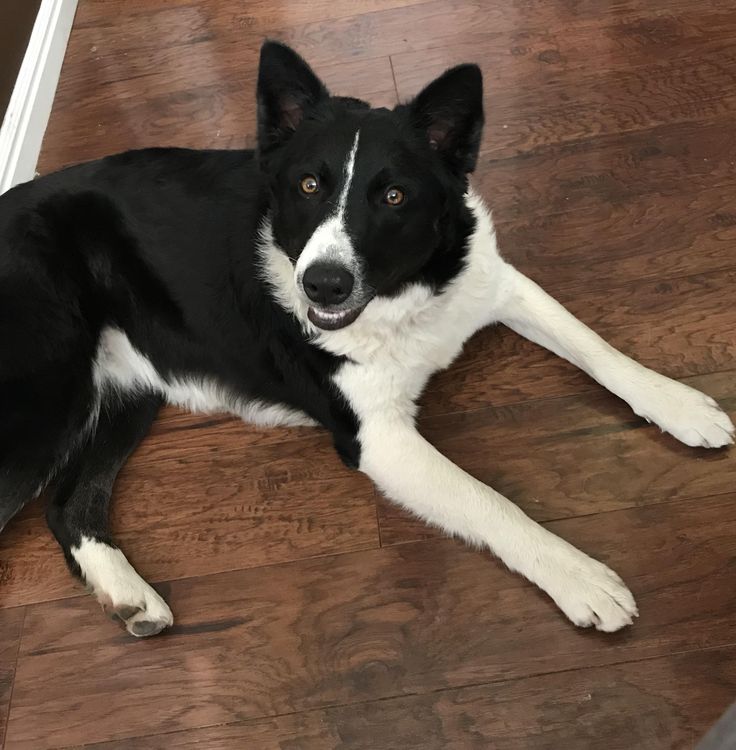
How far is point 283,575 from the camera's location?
2070 mm

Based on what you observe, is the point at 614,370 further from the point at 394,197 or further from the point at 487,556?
the point at 394,197

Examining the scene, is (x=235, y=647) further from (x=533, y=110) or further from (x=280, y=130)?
(x=533, y=110)

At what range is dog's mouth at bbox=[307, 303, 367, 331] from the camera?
5.98 feet

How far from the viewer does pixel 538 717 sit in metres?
1.76

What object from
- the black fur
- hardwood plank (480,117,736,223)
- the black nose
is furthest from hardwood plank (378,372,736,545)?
hardwood plank (480,117,736,223)

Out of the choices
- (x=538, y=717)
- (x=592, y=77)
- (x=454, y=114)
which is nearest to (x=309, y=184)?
(x=454, y=114)

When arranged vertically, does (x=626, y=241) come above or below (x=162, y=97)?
below

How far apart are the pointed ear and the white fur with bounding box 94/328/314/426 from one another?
0.86 meters

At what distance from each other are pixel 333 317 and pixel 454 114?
547mm

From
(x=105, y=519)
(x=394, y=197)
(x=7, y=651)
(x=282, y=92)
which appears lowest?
(x=7, y=651)

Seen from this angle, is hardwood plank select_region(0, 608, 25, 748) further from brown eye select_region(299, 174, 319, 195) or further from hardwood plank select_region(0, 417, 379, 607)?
brown eye select_region(299, 174, 319, 195)

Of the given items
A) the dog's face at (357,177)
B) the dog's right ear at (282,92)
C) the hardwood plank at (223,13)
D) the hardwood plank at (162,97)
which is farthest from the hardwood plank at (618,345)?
the hardwood plank at (223,13)

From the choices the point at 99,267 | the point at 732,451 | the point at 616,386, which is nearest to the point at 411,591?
the point at 616,386

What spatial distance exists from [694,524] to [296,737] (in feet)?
3.64
